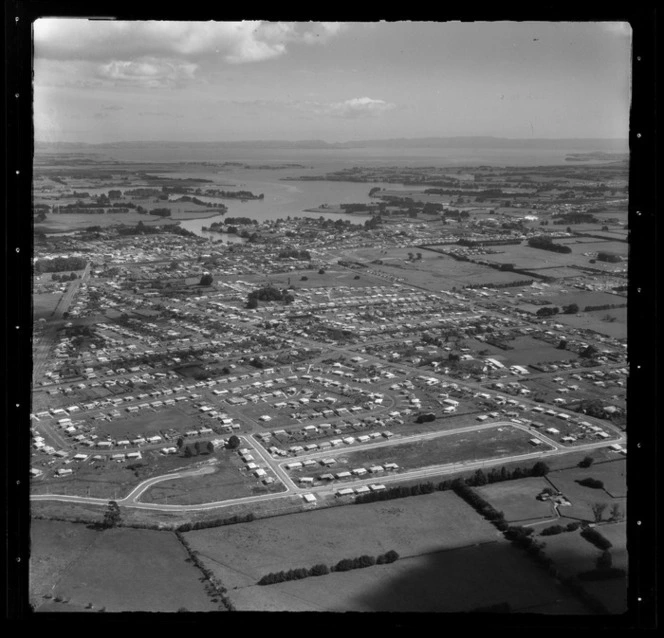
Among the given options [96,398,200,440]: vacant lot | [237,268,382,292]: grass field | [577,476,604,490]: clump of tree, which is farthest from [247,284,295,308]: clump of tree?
[577,476,604,490]: clump of tree

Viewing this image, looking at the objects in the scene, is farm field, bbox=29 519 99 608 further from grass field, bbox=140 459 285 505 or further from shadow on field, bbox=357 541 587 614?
shadow on field, bbox=357 541 587 614

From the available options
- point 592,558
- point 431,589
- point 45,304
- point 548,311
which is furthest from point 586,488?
point 45,304

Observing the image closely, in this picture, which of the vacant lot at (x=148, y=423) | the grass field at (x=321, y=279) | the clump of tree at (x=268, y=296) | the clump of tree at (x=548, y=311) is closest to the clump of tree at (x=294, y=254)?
the grass field at (x=321, y=279)

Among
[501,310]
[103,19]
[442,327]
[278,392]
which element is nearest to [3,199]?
[103,19]
